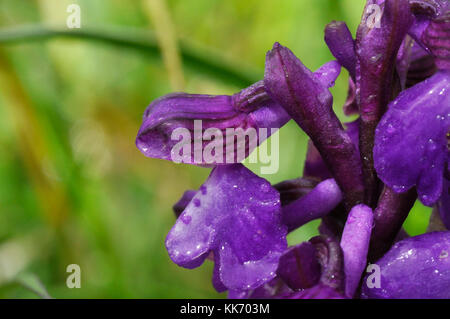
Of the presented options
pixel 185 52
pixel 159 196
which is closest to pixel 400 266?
pixel 185 52

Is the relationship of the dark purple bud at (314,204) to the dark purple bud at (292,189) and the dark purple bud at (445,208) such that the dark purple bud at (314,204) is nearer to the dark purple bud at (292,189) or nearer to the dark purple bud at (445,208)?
the dark purple bud at (292,189)

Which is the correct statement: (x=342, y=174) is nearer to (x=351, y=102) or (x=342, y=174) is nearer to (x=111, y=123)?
(x=351, y=102)

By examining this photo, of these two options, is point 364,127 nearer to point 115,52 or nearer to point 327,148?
point 327,148

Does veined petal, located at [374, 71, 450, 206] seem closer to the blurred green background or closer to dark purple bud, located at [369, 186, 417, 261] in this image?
dark purple bud, located at [369, 186, 417, 261]

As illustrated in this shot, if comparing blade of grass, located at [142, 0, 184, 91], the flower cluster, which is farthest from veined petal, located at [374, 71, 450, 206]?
blade of grass, located at [142, 0, 184, 91]

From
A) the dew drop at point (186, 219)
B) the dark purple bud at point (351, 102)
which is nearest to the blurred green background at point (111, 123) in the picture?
the dark purple bud at point (351, 102)
